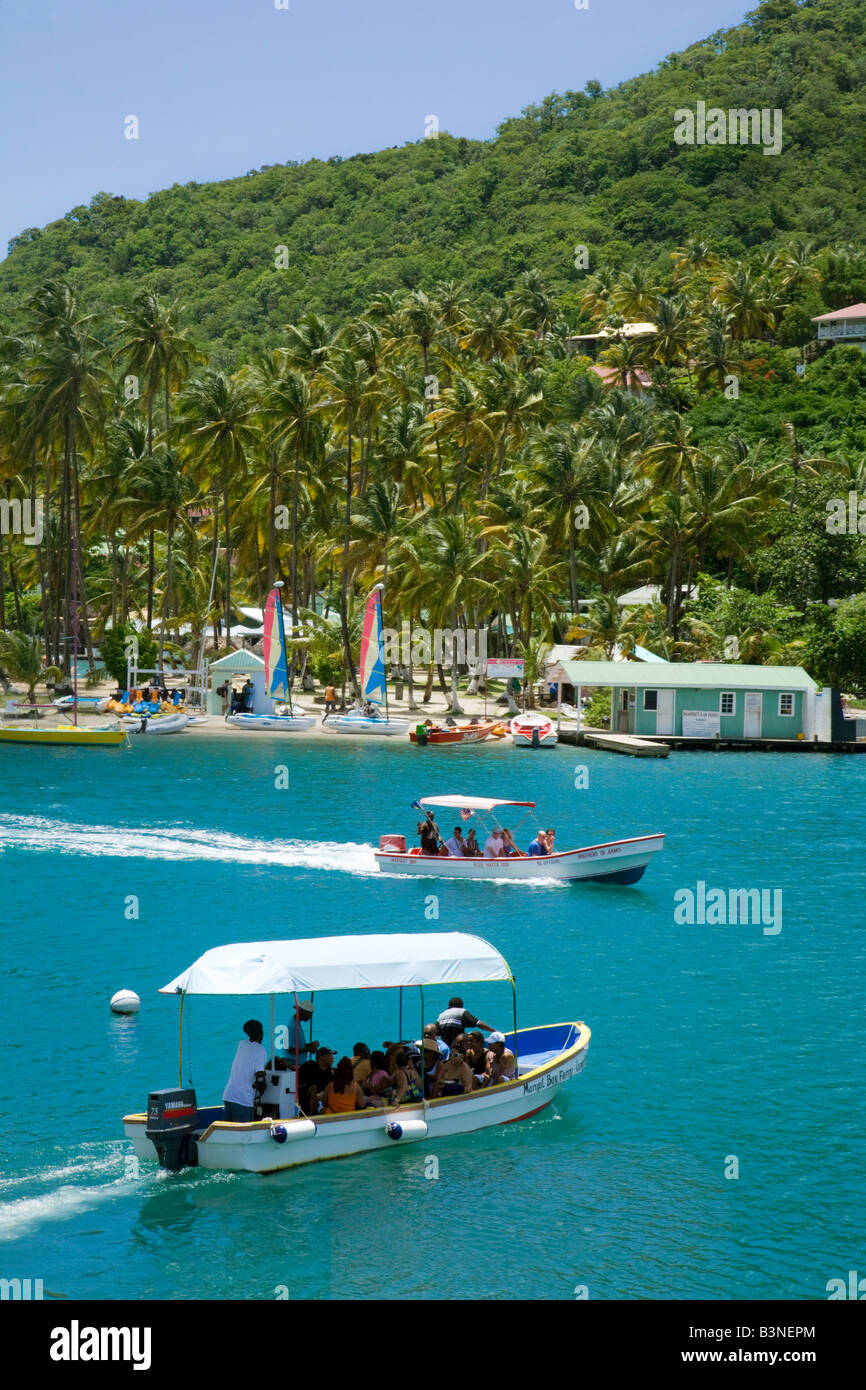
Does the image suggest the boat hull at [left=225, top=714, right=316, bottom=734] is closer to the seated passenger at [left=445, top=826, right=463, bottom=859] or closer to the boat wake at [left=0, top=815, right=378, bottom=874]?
the boat wake at [left=0, top=815, right=378, bottom=874]

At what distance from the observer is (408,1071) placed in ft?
75.0

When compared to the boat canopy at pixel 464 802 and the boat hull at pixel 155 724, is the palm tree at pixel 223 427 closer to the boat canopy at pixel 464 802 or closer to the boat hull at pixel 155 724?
the boat hull at pixel 155 724

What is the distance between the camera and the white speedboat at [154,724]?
8169cm

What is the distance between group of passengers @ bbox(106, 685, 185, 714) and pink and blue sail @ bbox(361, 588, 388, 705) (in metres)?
13.1

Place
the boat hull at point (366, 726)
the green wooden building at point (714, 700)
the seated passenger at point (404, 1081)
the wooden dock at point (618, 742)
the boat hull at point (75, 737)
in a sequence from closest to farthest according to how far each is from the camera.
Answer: the seated passenger at point (404, 1081), the wooden dock at point (618, 742), the boat hull at point (75, 737), the green wooden building at point (714, 700), the boat hull at point (366, 726)

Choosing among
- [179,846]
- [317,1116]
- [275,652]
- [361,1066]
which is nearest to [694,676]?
[275,652]

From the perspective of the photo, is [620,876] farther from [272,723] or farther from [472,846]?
[272,723]

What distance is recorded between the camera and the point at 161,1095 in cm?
2064

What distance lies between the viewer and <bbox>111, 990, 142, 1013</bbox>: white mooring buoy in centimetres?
2934

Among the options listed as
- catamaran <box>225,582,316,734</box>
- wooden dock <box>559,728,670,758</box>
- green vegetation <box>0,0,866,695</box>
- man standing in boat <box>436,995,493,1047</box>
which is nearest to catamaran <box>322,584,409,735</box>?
catamaran <box>225,582,316,734</box>

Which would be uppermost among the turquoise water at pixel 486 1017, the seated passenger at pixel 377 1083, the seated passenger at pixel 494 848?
the seated passenger at pixel 494 848

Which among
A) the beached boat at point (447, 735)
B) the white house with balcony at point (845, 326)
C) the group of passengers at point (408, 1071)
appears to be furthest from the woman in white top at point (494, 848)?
the white house with balcony at point (845, 326)

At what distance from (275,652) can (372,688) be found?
20.3 ft

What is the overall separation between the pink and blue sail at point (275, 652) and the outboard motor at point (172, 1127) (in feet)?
189
